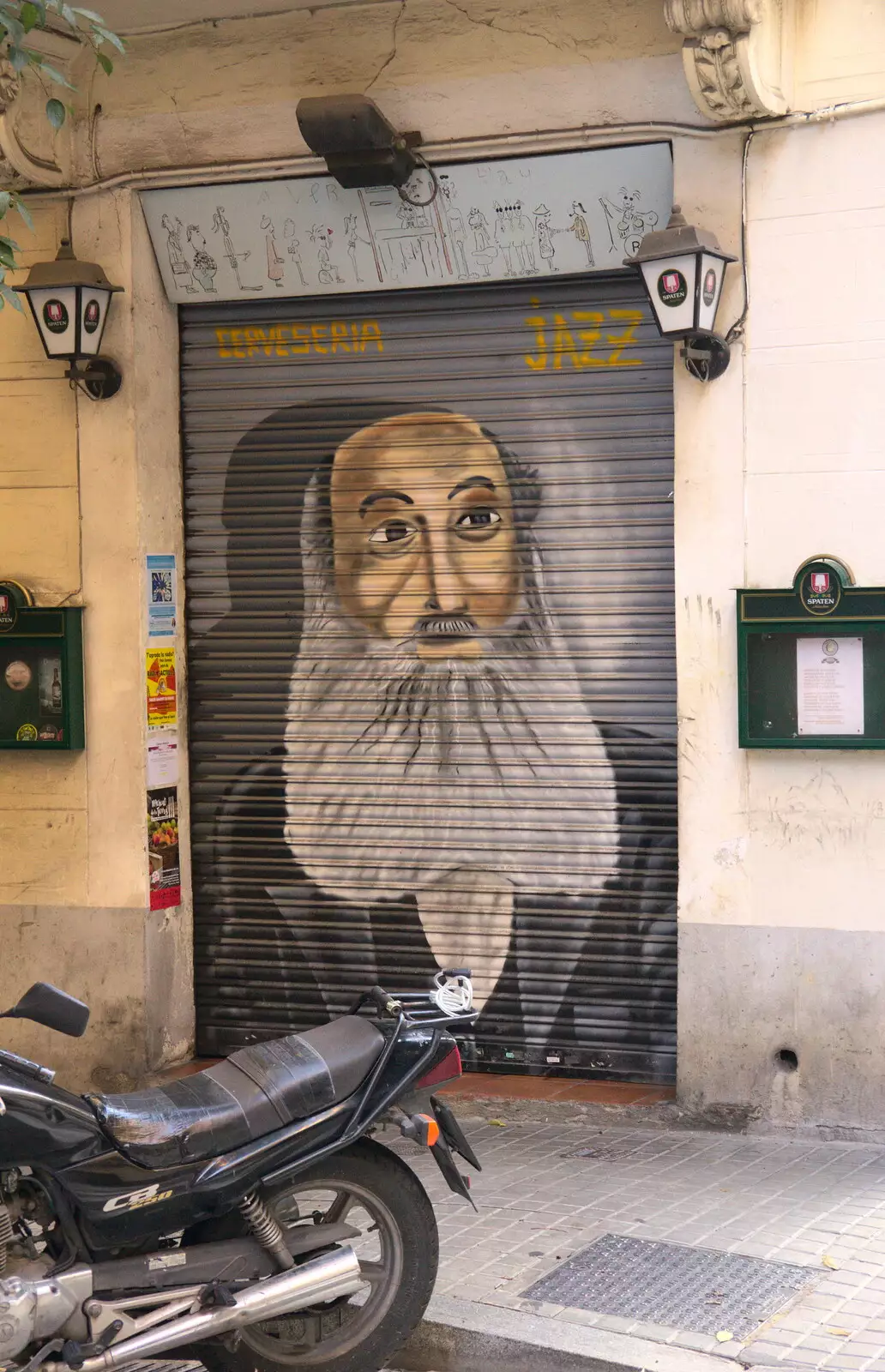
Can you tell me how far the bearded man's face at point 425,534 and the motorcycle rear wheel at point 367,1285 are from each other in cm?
334

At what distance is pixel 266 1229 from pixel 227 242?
15.8ft

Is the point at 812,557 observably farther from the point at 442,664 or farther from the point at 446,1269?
the point at 446,1269

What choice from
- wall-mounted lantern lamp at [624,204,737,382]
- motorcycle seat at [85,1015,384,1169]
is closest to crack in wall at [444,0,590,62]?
wall-mounted lantern lamp at [624,204,737,382]

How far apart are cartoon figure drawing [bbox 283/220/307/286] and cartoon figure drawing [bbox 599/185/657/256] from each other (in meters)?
1.49

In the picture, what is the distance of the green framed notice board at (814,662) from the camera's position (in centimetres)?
600

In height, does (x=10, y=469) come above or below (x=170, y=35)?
below

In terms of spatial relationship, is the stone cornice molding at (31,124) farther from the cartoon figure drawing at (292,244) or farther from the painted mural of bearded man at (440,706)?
the painted mural of bearded man at (440,706)

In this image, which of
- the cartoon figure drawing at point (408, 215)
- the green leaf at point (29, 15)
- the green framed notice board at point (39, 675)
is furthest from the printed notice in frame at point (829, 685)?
the green leaf at point (29, 15)

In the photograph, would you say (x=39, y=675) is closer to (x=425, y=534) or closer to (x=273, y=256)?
(x=425, y=534)

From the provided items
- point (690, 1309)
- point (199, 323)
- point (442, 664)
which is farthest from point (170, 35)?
point (690, 1309)

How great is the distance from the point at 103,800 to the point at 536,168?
3613 mm

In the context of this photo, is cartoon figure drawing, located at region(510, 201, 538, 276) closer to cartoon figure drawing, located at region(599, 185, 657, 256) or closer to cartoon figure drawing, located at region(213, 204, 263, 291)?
cartoon figure drawing, located at region(599, 185, 657, 256)

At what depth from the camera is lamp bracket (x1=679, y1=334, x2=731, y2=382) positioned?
617 cm

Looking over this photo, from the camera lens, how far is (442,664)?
714 cm
